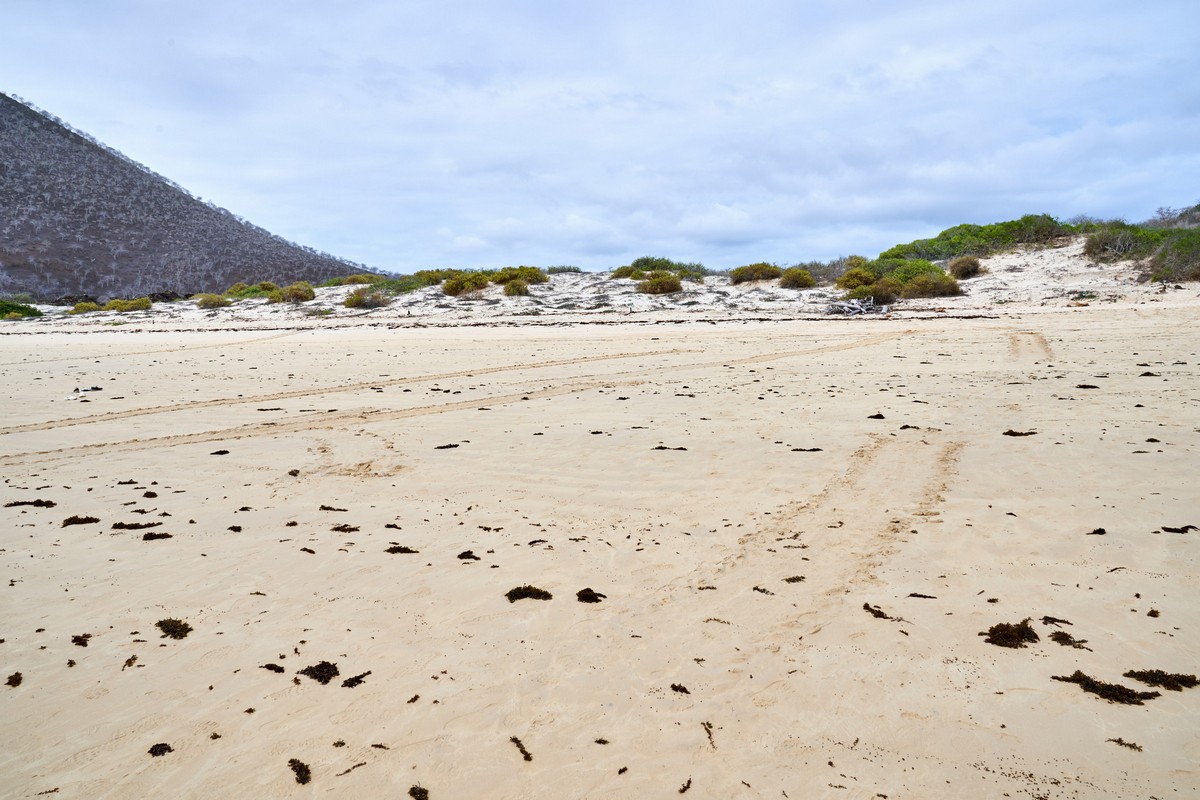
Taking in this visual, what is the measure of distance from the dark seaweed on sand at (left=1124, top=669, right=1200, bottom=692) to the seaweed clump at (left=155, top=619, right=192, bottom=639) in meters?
3.81

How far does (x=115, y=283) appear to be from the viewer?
3925 centimetres

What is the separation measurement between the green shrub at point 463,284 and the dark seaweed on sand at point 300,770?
23.4m

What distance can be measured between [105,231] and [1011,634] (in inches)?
2108

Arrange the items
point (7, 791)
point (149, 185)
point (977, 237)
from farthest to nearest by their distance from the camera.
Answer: point (149, 185) → point (977, 237) → point (7, 791)

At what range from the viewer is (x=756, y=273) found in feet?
81.6

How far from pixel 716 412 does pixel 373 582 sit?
15.1 ft

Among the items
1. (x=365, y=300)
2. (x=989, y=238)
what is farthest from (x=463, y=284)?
(x=989, y=238)

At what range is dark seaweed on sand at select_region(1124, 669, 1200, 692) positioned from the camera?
2432 millimetres

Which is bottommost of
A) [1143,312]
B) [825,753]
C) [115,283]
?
[825,753]

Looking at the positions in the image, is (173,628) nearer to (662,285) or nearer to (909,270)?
(662,285)

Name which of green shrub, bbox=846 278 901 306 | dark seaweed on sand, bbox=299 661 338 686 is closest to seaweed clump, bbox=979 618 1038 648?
dark seaweed on sand, bbox=299 661 338 686

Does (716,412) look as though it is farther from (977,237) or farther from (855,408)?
(977,237)

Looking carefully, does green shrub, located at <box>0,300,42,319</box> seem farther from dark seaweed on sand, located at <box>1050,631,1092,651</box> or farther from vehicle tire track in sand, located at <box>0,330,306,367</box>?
dark seaweed on sand, located at <box>1050,631,1092,651</box>

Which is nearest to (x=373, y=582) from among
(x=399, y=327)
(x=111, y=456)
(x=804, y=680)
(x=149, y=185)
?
(x=804, y=680)
